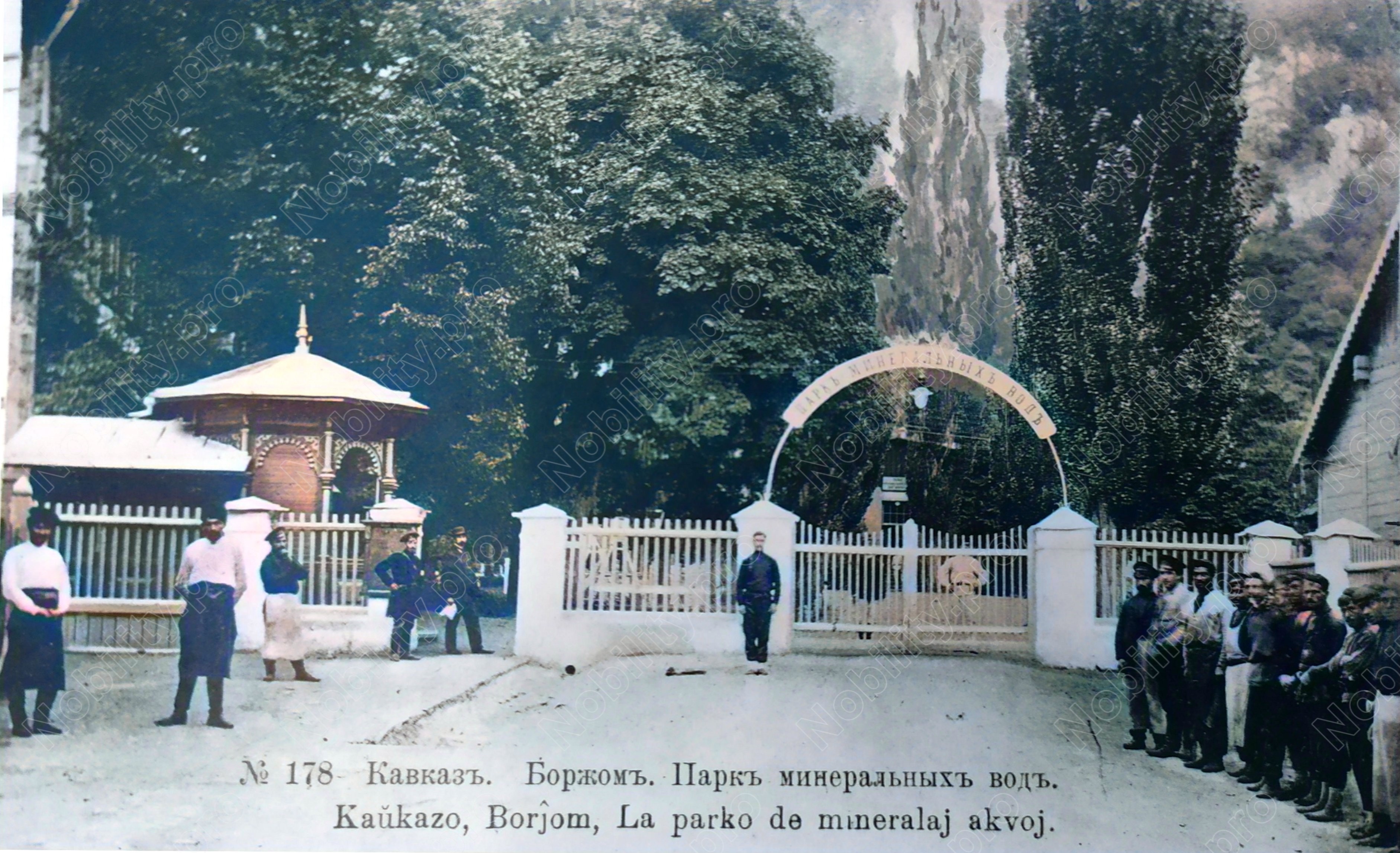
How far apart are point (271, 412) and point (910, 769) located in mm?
4018

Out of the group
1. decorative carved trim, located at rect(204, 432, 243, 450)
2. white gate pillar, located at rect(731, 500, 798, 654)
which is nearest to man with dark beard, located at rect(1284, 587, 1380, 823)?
white gate pillar, located at rect(731, 500, 798, 654)

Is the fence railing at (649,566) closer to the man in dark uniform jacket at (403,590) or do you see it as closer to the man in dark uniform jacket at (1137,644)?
the man in dark uniform jacket at (403,590)

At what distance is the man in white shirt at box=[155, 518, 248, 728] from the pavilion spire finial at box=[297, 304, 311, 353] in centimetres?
107

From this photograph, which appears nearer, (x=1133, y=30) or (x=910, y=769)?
(x=910, y=769)

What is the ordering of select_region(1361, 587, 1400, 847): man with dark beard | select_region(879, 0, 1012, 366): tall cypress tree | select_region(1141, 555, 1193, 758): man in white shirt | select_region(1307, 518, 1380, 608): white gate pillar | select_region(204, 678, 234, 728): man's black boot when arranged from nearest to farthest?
select_region(1361, 587, 1400, 847): man with dark beard
select_region(204, 678, 234, 728): man's black boot
select_region(1141, 555, 1193, 758): man in white shirt
select_region(1307, 518, 1380, 608): white gate pillar
select_region(879, 0, 1012, 366): tall cypress tree

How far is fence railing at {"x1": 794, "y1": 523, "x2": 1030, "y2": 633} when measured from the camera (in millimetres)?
6719

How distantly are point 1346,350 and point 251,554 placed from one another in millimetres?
6388

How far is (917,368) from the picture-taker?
6.88 meters

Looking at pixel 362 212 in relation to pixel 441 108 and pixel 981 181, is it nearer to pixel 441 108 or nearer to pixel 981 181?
pixel 441 108

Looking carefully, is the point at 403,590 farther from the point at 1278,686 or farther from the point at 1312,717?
the point at 1312,717

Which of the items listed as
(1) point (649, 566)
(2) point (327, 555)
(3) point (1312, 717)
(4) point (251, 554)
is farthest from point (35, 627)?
(3) point (1312, 717)

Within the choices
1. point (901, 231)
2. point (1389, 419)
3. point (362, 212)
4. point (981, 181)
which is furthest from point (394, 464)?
point (1389, 419)

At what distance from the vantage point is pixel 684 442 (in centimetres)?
680

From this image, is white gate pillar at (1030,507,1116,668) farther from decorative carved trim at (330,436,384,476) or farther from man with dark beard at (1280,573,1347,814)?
decorative carved trim at (330,436,384,476)
